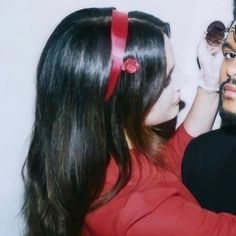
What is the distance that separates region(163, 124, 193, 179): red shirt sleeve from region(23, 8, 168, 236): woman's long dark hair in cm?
11

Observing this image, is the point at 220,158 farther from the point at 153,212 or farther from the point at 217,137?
the point at 153,212

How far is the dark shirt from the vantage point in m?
0.95

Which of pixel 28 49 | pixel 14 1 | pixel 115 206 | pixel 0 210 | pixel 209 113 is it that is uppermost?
pixel 14 1

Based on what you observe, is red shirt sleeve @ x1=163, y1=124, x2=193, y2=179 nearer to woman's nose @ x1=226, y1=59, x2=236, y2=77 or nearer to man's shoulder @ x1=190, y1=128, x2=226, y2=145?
man's shoulder @ x1=190, y1=128, x2=226, y2=145

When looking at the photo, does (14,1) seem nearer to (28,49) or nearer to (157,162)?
(28,49)

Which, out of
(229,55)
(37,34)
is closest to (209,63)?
(229,55)

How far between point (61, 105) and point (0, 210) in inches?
17.4

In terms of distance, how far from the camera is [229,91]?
92cm

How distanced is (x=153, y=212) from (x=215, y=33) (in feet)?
1.37

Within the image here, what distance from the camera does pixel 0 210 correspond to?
1195mm

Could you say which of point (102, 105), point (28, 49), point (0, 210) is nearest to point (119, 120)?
point (102, 105)

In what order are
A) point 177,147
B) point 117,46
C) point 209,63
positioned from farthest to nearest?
point 177,147
point 209,63
point 117,46

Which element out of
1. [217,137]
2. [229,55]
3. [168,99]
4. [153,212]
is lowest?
[153,212]

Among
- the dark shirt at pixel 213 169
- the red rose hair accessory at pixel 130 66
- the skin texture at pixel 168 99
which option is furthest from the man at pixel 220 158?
the red rose hair accessory at pixel 130 66
